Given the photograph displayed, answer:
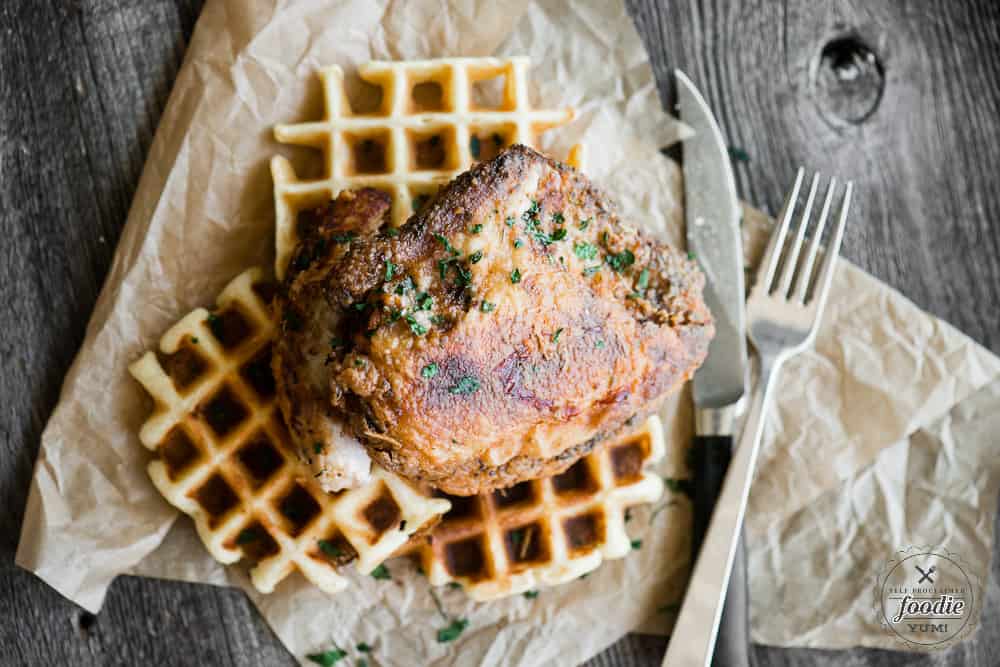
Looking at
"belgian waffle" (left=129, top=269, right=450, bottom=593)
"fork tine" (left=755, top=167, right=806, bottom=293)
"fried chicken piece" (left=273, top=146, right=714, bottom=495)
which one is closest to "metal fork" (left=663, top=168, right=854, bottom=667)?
"fork tine" (left=755, top=167, right=806, bottom=293)

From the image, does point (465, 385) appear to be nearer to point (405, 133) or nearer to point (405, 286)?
point (405, 286)

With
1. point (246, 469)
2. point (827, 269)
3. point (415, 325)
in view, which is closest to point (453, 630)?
point (246, 469)

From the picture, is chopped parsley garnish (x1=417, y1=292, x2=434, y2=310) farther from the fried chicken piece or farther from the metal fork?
the metal fork

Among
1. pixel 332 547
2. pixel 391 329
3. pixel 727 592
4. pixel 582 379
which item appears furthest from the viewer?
pixel 727 592

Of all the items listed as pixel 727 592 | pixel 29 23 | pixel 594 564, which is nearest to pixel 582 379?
pixel 594 564

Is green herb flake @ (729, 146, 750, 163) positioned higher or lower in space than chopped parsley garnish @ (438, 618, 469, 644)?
higher

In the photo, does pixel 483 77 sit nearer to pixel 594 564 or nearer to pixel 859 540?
pixel 594 564

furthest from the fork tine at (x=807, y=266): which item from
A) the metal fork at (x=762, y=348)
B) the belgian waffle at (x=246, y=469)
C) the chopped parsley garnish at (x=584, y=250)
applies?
the belgian waffle at (x=246, y=469)
